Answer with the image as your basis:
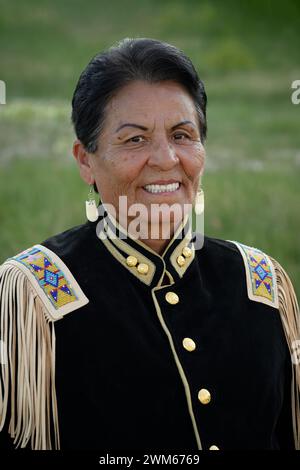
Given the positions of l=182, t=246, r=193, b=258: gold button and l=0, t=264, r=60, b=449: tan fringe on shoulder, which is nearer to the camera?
l=0, t=264, r=60, b=449: tan fringe on shoulder

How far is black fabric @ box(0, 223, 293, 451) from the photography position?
6.13ft

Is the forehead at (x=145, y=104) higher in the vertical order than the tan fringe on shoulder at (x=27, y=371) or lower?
higher

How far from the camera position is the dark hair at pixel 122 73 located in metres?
1.90

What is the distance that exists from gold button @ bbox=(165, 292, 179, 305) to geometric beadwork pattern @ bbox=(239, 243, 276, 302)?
25cm

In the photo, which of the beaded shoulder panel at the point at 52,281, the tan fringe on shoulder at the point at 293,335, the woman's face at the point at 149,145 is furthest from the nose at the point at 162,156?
the tan fringe on shoulder at the point at 293,335

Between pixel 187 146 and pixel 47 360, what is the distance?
2.09ft

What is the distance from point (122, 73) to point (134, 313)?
0.60 metres

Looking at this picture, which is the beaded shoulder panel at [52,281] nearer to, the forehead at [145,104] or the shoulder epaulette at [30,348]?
the shoulder epaulette at [30,348]

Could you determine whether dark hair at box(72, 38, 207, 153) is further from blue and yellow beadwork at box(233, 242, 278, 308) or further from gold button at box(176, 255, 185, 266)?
blue and yellow beadwork at box(233, 242, 278, 308)

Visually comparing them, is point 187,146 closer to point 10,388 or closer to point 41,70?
point 10,388

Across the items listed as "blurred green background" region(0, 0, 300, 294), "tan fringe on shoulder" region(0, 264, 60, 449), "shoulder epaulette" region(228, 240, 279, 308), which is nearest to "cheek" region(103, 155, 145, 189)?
"tan fringe on shoulder" region(0, 264, 60, 449)

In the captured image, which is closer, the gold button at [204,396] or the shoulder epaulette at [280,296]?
the gold button at [204,396]

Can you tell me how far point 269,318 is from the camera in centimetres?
211

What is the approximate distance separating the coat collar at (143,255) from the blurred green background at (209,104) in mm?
2345
